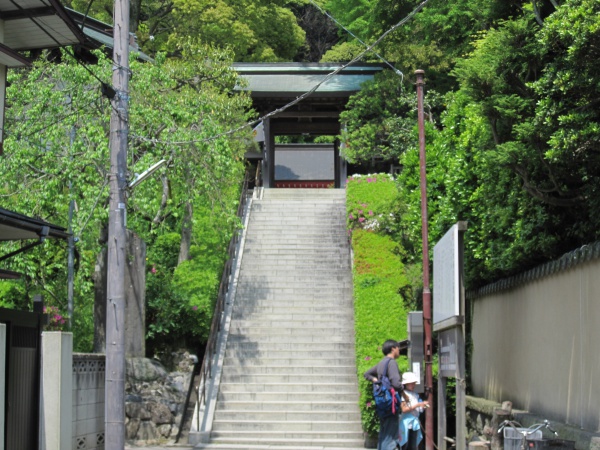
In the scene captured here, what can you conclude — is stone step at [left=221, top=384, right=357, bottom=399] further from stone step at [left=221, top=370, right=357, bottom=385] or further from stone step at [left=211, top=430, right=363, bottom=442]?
stone step at [left=211, top=430, right=363, bottom=442]

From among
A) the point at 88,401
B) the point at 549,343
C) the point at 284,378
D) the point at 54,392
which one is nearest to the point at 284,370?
the point at 284,378

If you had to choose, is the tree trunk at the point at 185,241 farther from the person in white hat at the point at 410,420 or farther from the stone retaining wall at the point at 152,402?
the person in white hat at the point at 410,420

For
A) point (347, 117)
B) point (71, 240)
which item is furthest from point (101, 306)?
point (347, 117)

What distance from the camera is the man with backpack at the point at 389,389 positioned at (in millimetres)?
12742

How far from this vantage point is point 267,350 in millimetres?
21453

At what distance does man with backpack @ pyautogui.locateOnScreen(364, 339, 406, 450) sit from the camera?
12.7 meters

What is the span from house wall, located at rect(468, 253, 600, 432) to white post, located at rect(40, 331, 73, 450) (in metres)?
6.88

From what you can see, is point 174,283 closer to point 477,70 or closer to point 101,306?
point 101,306

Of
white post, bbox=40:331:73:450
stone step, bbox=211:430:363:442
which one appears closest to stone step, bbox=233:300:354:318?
stone step, bbox=211:430:363:442

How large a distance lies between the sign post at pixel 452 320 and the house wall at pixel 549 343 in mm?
1548

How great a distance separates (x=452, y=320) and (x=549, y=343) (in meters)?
2.47

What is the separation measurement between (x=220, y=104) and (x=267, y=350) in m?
6.27

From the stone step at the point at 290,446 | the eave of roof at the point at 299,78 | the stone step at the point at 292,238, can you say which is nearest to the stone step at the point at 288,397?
the stone step at the point at 290,446

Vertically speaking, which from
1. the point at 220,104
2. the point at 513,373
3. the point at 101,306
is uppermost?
the point at 220,104
